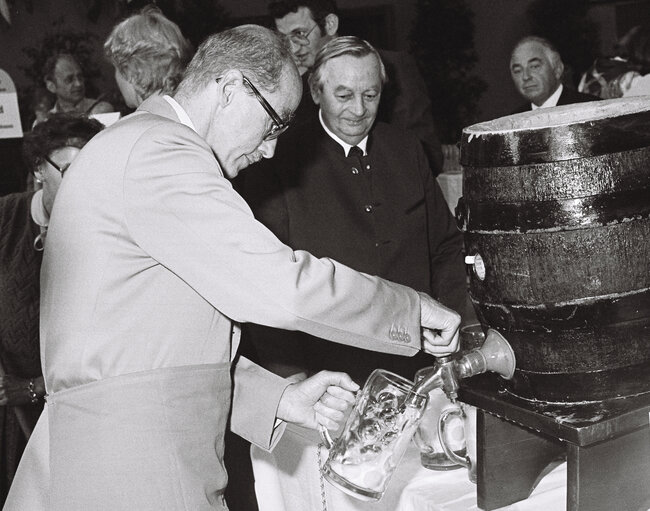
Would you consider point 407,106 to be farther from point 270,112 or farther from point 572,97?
point 572,97

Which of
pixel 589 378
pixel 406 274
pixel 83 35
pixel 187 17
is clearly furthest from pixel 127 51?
pixel 83 35

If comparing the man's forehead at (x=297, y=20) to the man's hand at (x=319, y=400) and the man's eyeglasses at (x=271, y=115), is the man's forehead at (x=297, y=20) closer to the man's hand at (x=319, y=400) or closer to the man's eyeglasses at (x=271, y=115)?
the man's eyeglasses at (x=271, y=115)

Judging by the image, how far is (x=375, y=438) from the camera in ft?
4.29

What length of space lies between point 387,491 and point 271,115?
731 mm

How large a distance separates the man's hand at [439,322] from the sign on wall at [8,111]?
302 centimetres

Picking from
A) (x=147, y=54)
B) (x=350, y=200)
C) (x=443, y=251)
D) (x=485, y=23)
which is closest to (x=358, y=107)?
(x=350, y=200)

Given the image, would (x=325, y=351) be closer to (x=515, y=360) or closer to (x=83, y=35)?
(x=515, y=360)

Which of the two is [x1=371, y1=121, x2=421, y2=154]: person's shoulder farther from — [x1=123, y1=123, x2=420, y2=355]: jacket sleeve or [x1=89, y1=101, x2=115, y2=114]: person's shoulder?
[x1=89, y1=101, x2=115, y2=114]: person's shoulder

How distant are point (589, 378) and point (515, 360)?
124 millimetres

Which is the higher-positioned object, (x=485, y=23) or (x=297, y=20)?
(x=485, y=23)

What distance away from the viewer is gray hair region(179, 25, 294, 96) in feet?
4.90

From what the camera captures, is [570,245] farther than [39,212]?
No

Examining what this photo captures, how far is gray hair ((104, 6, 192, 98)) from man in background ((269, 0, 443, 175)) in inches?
24.5

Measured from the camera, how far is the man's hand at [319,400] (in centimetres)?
154
